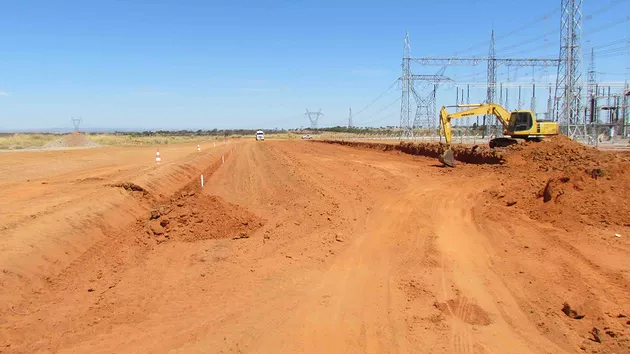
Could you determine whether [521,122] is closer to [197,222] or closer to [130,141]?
[197,222]

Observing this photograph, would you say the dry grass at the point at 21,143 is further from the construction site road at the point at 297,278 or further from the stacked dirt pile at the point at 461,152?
the construction site road at the point at 297,278

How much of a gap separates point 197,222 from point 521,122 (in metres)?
22.6

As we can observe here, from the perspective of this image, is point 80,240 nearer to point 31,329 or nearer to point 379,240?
point 31,329

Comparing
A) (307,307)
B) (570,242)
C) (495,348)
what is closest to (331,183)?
(570,242)

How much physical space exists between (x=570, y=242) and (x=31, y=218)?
10777mm

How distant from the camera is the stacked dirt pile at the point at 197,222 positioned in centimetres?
984

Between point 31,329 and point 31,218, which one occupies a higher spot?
point 31,218

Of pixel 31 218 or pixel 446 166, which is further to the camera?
pixel 446 166

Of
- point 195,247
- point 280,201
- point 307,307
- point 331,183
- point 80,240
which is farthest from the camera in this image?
point 331,183

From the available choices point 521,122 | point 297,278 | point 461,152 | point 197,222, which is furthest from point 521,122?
point 297,278

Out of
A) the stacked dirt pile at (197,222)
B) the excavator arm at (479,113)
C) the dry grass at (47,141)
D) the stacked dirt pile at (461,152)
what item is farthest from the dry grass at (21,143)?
the stacked dirt pile at (197,222)

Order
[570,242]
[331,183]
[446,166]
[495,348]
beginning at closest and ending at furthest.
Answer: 1. [495,348]
2. [570,242]
3. [331,183]
4. [446,166]

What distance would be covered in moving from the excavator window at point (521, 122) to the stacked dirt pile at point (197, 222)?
20.8m

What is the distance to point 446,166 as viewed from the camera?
24.3 metres
